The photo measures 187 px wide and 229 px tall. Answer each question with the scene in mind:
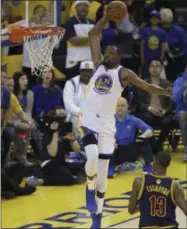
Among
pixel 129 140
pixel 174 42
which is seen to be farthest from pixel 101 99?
pixel 174 42

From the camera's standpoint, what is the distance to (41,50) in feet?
32.0

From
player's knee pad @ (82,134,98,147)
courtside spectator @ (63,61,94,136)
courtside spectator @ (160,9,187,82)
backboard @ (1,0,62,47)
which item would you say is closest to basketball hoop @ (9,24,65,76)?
player's knee pad @ (82,134,98,147)

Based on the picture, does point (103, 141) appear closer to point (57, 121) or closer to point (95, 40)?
point (95, 40)

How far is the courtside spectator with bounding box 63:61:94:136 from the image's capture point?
1432 centimetres

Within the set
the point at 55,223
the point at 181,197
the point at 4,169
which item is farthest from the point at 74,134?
the point at 181,197

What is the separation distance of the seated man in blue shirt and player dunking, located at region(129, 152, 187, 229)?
5.48m

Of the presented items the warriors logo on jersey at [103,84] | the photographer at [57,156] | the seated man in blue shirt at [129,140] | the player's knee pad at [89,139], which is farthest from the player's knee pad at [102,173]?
the seated man in blue shirt at [129,140]

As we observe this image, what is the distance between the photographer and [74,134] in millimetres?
14102

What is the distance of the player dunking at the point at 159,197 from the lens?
865 centimetres

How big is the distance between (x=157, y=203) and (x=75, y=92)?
19.8ft

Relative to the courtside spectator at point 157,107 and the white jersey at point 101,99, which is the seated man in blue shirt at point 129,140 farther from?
the white jersey at point 101,99

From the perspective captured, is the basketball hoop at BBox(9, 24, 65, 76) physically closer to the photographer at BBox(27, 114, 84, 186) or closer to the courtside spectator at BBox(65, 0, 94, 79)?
the photographer at BBox(27, 114, 84, 186)

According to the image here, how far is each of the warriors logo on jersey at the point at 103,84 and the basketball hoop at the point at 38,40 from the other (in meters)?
0.67

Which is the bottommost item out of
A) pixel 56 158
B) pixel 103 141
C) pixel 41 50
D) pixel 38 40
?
pixel 56 158
